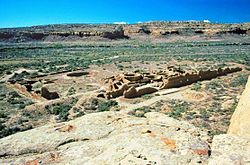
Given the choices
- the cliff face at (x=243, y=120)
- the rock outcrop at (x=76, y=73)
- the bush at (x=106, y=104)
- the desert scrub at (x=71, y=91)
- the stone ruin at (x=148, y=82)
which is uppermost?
the cliff face at (x=243, y=120)

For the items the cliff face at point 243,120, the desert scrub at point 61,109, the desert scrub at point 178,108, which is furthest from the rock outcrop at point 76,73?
Result: the cliff face at point 243,120

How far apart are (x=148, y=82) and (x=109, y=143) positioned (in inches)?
1216

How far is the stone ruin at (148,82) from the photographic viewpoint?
30562mm

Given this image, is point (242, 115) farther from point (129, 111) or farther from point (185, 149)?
point (129, 111)

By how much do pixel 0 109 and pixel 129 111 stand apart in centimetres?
1203

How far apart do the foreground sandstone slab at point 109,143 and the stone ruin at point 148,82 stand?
22.4m

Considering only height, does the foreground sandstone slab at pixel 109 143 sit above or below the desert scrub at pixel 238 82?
above

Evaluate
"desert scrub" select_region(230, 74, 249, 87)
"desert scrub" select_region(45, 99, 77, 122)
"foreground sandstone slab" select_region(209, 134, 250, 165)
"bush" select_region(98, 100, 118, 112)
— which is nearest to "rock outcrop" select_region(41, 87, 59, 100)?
"desert scrub" select_region(45, 99, 77, 122)

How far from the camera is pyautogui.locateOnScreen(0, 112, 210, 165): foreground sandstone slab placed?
6.00 metres

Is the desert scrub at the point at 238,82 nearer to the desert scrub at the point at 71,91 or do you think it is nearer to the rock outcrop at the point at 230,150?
the desert scrub at the point at 71,91

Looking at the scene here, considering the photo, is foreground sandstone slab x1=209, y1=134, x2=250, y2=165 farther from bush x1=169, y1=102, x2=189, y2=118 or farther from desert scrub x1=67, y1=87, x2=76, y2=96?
desert scrub x1=67, y1=87, x2=76, y2=96

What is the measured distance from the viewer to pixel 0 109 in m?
27.6

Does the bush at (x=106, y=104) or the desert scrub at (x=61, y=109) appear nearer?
the desert scrub at (x=61, y=109)

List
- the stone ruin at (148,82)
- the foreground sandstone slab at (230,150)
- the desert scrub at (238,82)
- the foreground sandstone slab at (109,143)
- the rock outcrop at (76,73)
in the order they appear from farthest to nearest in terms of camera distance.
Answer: the rock outcrop at (76,73)
the desert scrub at (238,82)
the stone ruin at (148,82)
the foreground sandstone slab at (109,143)
the foreground sandstone slab at (230,150)
